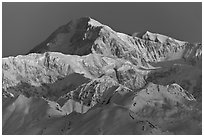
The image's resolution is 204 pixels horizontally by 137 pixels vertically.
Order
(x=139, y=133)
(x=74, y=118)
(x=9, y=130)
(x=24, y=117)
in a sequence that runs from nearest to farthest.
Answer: (x=139, y=133), (x=74, y=118), (x=9, y=130), (x=24, y=117)

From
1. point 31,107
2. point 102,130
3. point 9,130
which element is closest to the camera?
point 102,130

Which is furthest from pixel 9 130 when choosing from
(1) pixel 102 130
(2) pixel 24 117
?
(1) pixel 102 130

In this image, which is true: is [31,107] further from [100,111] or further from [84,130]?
[84,130]

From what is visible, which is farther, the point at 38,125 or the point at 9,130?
the point at 9,130

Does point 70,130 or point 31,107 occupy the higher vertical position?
point 70,130

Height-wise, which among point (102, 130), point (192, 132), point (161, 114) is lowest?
point (161, 114)

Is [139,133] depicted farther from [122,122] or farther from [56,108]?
[56,108]

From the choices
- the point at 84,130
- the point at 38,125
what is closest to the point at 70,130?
the point at 84,130

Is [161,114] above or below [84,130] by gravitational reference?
below

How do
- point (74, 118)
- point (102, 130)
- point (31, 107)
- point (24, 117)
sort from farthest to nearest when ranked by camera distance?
point (31, 107), point (24, 117), point (74, 118), point (102, 130)
